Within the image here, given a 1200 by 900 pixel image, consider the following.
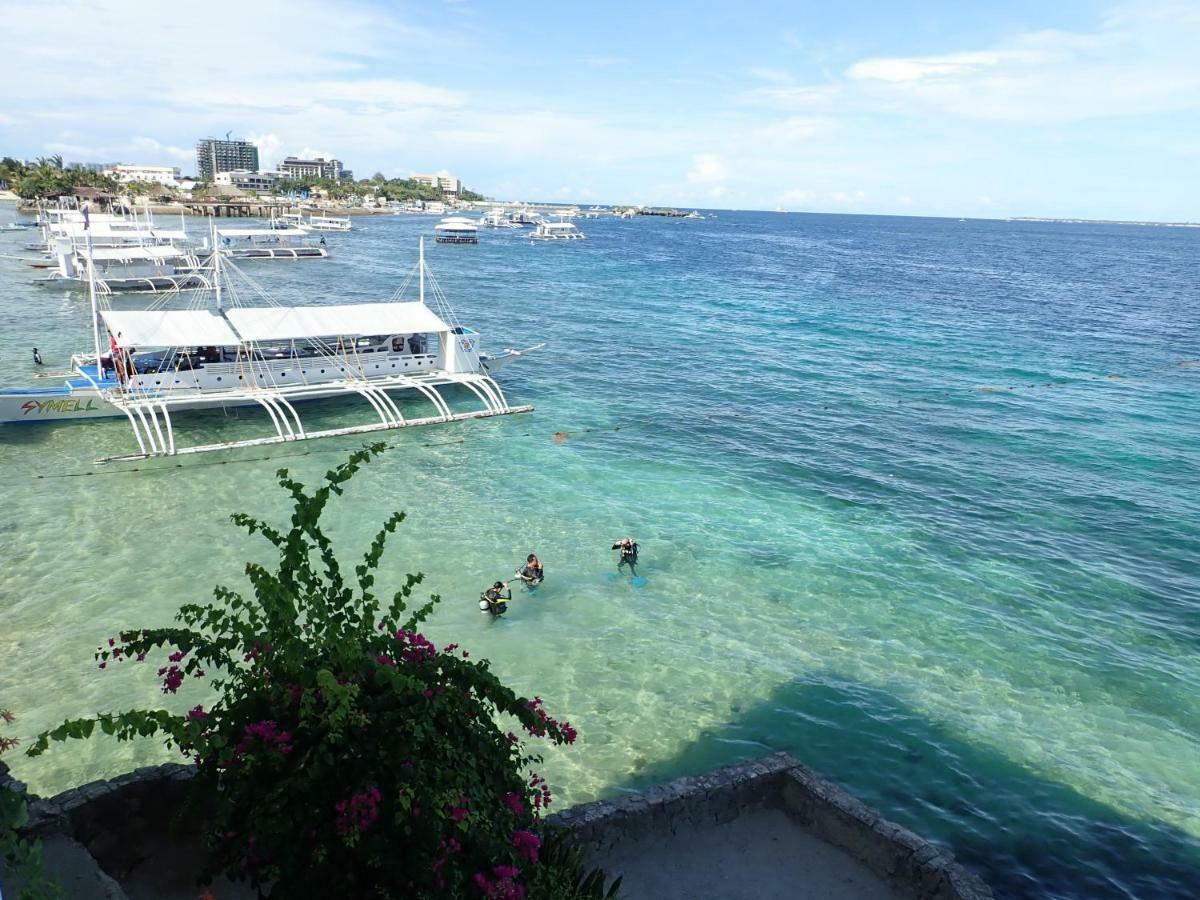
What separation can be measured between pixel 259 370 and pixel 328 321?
350 centimetres

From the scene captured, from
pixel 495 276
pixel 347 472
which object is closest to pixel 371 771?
pixel 347 472

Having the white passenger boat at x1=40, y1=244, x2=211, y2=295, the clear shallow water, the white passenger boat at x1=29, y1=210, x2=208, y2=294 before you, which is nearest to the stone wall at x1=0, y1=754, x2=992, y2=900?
the clear shallow water

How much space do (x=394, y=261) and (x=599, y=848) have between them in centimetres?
9650

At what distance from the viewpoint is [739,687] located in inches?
688

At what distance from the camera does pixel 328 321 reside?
33.9 metres

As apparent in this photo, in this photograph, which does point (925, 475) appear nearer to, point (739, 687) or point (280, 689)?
point (739, 687)

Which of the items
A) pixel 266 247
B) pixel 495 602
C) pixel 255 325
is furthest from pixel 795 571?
pixel 266 247

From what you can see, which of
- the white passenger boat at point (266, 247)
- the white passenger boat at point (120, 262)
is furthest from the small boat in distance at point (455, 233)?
the white passenger boat at point (120, 262)

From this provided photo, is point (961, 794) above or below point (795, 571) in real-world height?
below

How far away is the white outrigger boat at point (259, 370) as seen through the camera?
30250 millimetres

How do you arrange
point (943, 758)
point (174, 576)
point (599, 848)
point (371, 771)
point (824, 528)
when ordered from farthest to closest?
1. point (824, 528)
2. point (174, 576)
3. point (943, 758)
4. point (599, 848)
5. point (371, 771)

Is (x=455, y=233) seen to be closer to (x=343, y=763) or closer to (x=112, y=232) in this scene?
(x=112, y=232)

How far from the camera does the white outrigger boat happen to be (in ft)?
99.2

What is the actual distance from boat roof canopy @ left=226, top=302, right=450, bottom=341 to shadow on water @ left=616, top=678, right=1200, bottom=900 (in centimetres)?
2414
